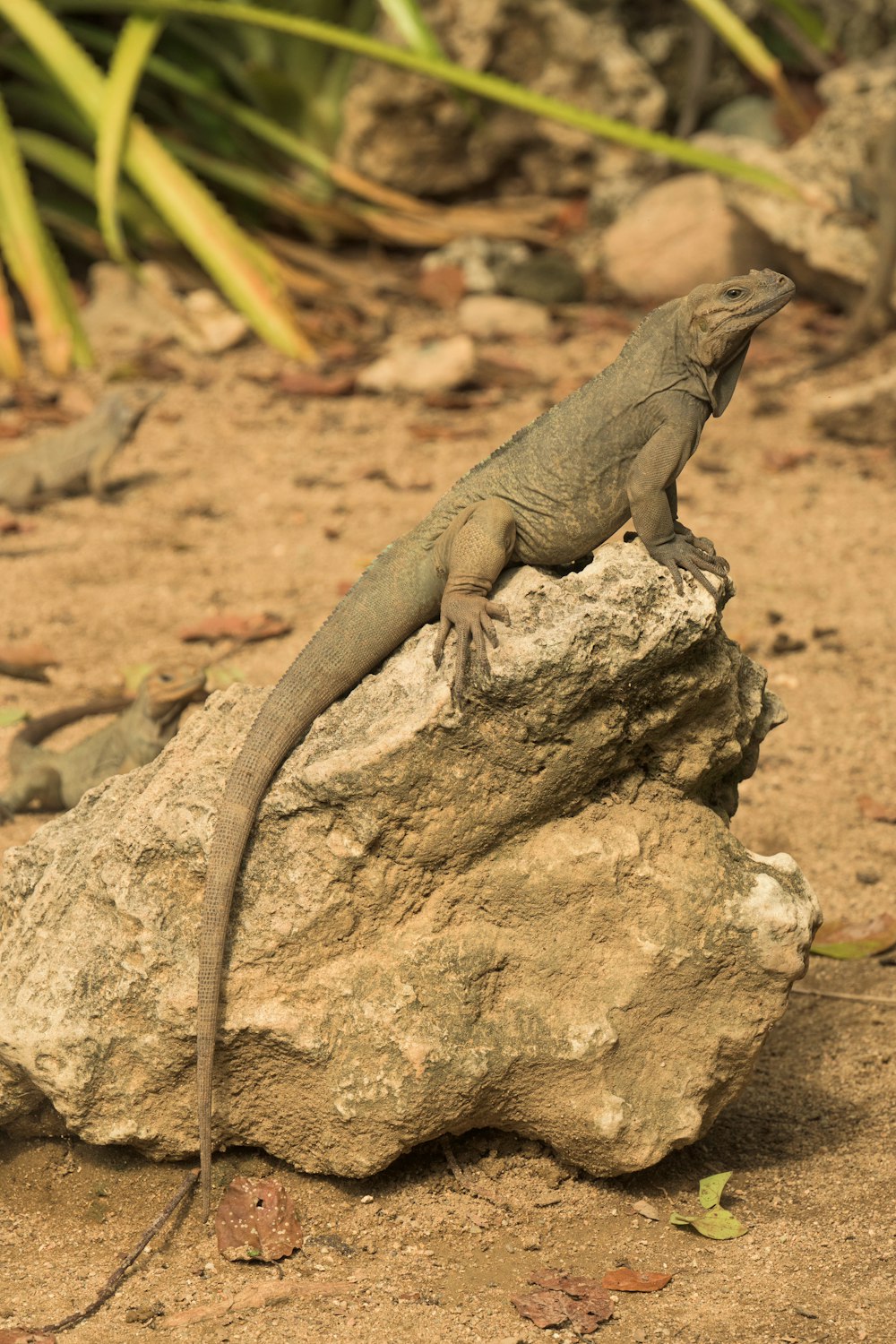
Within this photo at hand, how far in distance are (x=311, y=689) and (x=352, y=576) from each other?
11.9 feet

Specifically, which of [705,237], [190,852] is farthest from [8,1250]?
[705,237]

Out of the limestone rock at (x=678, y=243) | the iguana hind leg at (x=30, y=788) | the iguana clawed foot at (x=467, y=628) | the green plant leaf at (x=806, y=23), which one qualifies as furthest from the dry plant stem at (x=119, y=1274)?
the green plant leaf at (x=806, y=23)

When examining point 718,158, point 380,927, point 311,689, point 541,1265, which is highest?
point 718,158

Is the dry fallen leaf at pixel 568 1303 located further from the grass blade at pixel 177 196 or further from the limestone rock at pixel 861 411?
the grass blade at pixel 177 196

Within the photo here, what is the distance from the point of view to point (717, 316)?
3.78 metres

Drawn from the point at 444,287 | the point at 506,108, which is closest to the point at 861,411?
the point at 444,287

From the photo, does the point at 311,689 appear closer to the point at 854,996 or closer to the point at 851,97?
the point at 854,996

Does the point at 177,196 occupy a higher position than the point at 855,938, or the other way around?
the point at 177,196

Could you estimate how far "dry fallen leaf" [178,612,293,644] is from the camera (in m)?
6.43

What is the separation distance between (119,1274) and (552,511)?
2.11 m

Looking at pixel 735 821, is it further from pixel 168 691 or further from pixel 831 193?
pixel 831 193

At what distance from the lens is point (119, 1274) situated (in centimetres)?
327

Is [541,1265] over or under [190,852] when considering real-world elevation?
under

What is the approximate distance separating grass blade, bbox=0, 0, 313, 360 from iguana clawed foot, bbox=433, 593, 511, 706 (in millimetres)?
6540
